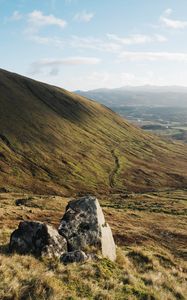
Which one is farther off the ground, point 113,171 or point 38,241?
point 113,171

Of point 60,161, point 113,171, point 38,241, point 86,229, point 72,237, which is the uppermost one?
point 60,161

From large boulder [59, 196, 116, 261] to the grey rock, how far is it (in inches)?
71.0

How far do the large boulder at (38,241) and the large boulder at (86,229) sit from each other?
124 centimetres

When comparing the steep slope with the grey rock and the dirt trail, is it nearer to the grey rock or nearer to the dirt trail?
the dirt trail

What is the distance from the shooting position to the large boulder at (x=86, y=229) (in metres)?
21.4

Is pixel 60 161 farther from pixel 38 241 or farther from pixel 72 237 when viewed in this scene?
pixel 38 241

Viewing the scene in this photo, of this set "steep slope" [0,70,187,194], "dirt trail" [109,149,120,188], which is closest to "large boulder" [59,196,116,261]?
"steep slope" [0,70,187,194]

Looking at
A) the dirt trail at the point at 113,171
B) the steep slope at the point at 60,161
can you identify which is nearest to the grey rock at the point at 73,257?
the steep slope at the point at 60,161

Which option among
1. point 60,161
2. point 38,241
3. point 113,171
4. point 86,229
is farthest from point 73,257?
point 113,171

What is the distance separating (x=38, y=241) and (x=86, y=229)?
12.8 ft

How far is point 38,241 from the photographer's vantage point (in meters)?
19.5

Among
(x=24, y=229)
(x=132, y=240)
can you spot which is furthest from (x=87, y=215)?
(x=132, y=240)

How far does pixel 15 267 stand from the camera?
16.2m

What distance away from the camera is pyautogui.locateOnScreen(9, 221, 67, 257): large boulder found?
19.2 meters
